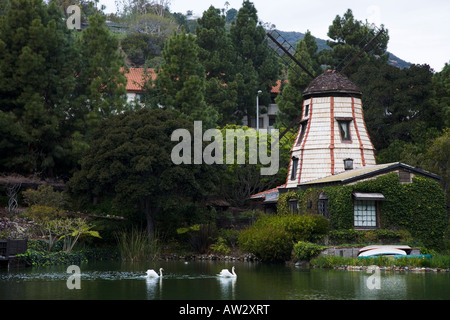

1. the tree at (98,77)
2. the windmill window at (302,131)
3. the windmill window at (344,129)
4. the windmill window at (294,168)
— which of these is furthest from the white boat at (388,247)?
the tree at (98,77)

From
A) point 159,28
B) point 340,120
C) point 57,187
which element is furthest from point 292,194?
point 159,28

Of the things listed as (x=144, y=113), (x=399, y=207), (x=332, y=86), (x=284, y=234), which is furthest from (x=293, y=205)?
(x=144, y=113)

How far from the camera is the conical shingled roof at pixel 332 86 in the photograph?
Result: 4475 centimetres

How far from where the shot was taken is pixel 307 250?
35594 millimetres

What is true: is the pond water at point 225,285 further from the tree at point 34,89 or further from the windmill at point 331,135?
the tree at point 34,89

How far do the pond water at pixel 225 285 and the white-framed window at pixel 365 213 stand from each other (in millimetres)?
7150

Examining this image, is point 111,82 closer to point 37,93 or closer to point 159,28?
point 37,93

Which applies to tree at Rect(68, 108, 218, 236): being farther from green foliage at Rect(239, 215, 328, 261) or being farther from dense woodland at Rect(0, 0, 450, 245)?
green foliage at Rect(239, 215, 328, 261)

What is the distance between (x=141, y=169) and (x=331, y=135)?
39.1ft

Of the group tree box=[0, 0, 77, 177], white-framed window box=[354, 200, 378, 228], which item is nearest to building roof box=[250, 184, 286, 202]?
white-framed window box=[354, 200, 378, 228]

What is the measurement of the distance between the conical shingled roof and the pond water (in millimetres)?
15291

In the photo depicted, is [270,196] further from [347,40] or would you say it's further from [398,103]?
[347,40]

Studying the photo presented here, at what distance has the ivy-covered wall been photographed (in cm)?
3844

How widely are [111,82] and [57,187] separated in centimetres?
833
